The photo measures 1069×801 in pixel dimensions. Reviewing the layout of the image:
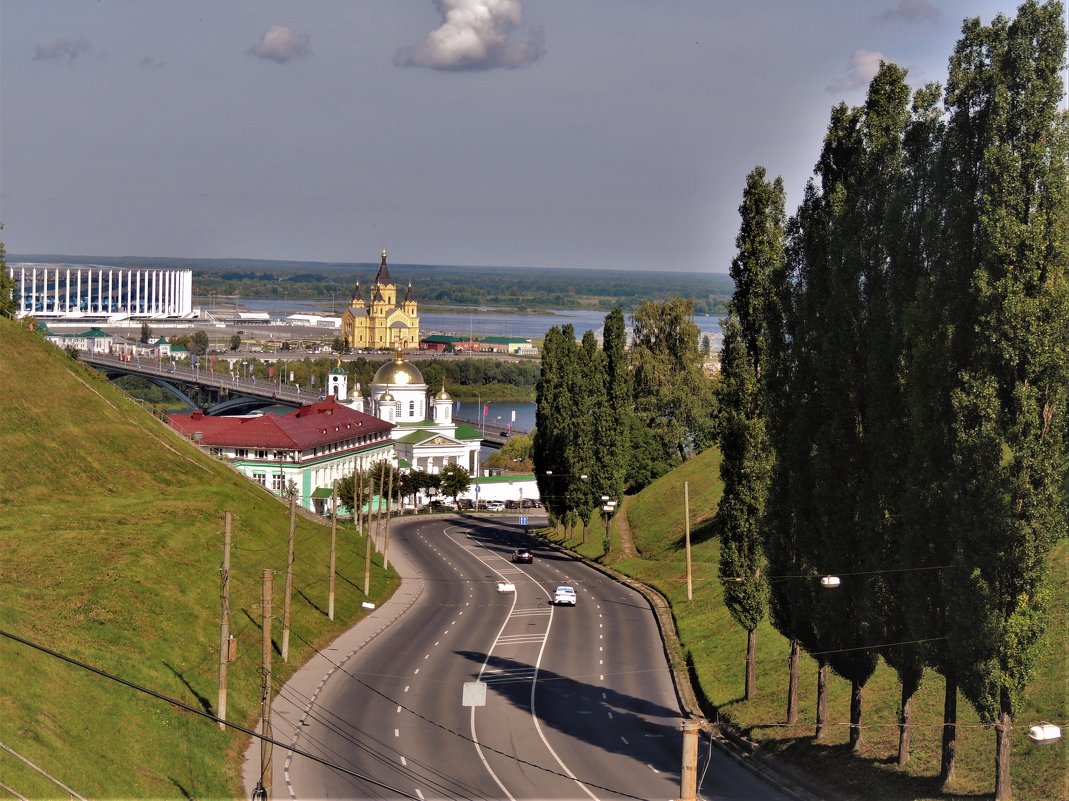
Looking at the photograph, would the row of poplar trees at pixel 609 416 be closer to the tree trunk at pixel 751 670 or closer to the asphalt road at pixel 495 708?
the asphalt road at pixel 495 708

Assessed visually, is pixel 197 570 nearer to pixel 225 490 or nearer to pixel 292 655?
pixel 292 655

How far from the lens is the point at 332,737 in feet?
130

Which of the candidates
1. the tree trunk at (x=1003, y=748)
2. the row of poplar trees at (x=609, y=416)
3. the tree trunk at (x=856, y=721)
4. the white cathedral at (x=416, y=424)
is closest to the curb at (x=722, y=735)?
the tree trunk at (x=856, y=721)

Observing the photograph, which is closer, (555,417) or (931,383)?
(931,383)

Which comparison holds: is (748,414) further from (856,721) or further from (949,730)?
(949,730)

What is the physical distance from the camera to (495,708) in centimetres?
4397

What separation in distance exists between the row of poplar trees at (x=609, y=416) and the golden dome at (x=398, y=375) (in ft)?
106

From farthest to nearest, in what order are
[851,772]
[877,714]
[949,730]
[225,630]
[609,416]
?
[609,416], [877,714], [225,630], [851,772], [949,730]

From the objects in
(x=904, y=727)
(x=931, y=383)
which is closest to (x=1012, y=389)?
(x=931, y=383)

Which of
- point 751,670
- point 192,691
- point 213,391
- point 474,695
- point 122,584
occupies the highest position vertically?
point 122,584

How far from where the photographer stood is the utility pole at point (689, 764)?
69.8ft

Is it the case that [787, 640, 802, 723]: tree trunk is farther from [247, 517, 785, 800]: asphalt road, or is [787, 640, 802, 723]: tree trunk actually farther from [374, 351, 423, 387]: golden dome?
[374, 351, 423, 387]: golden dome

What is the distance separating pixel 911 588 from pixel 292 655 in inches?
1032

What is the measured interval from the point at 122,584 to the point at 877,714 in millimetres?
24604
